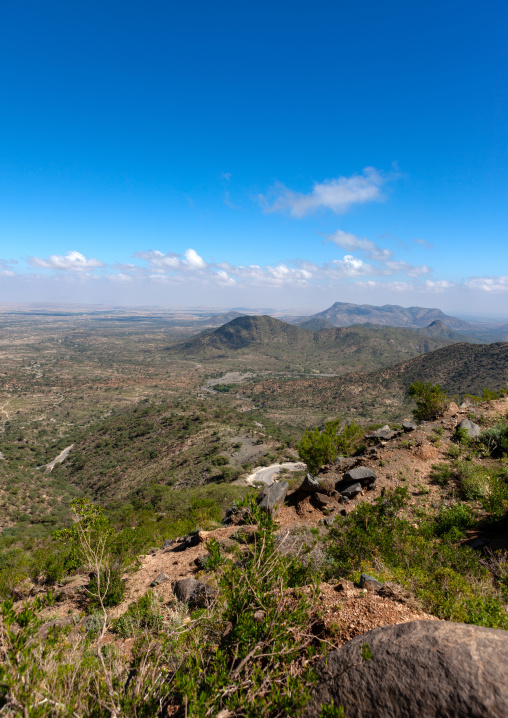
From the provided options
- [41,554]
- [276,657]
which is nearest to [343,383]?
[41,554]

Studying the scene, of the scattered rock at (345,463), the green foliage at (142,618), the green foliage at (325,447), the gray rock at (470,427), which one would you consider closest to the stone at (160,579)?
the green foliage at (142,618)

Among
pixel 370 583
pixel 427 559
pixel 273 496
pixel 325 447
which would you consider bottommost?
pixel 325 447

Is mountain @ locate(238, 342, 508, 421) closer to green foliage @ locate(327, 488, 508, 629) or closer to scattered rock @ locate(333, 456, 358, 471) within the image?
scattered rock @ locate(333, 456, 358, 471)

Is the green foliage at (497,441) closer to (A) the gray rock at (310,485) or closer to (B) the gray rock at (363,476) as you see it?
(B) the gray rock at (363,476)

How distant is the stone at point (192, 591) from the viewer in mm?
10617

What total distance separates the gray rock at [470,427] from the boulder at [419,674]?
1920 cm

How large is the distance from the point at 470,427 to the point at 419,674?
69.4ft

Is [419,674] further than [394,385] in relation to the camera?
No

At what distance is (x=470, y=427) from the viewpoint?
20.7m

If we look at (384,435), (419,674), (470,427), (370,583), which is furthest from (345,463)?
(419,674)

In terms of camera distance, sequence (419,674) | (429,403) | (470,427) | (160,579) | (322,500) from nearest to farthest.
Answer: (419,674) → (160,579) → (322,500) → (470,427) → (429,403)

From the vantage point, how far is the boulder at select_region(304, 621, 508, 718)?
137 inches

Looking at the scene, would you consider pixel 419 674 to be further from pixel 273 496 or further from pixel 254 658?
pixel 273 496

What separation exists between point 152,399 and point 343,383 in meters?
87.9
